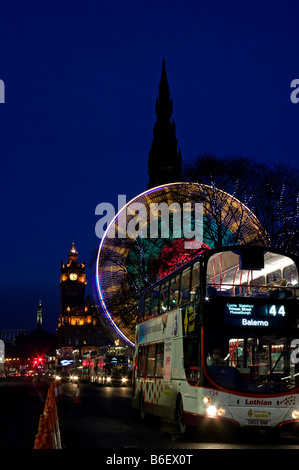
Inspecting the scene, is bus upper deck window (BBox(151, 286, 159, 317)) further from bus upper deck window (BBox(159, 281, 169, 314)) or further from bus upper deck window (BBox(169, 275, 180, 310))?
bus upper deck window (BBox(169, 275, 180, 310))

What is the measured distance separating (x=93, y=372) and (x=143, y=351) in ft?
163

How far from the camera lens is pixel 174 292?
20.7 meters

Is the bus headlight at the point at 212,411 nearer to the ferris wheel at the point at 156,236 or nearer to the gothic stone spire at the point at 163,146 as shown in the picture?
the ferris wheel at the point at 156,236

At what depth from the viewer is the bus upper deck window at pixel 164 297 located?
71.2ft

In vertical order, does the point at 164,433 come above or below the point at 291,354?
below

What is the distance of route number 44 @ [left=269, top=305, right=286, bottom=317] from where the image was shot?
18.0 metres

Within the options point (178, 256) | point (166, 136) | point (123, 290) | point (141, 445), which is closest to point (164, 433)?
point (141, 445)

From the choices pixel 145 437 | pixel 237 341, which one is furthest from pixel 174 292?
pixel 145 437

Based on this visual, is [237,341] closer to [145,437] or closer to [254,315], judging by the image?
[254,315]

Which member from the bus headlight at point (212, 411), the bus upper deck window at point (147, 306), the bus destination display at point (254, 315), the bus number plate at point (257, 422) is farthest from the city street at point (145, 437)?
the bus upper deck window at point (147, 306)

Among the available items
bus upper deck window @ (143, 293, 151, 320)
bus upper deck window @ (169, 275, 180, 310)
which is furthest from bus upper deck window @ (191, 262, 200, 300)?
bus upper deck window @ (143, 293, 151, 320)

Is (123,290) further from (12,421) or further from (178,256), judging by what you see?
(12,421)

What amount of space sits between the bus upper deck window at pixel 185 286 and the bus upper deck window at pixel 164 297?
181 centimetres
